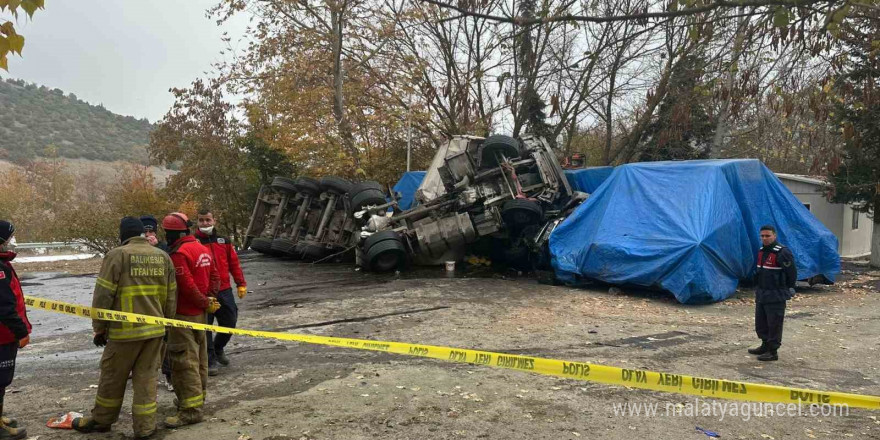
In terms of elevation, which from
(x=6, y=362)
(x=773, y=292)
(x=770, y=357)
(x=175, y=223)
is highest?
(x=175, y=223)

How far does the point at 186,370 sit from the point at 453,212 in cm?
853

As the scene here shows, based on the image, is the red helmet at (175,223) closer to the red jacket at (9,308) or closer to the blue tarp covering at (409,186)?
the red jacket at (9,308)

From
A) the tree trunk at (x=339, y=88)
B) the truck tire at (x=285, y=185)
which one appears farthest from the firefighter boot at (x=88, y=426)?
the tree trunk at (x=339, y=88)

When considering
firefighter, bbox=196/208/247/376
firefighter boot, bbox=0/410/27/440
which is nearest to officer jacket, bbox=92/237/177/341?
firefighter boot, bbox=0/410/27/440

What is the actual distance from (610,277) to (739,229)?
8.51ft

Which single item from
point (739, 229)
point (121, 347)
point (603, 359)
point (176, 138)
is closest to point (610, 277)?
point (739, 229)

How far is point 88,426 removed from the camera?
3896mm

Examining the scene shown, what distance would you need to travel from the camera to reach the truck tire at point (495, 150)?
12.8m

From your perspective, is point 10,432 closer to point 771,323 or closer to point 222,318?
point 222,318

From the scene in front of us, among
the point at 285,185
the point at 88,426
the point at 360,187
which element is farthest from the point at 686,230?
the point at 285,185

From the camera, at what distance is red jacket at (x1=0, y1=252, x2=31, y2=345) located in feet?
12.1

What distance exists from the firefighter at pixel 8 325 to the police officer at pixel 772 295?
6506 millimetres

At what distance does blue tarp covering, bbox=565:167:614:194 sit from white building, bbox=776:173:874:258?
30.9 feet

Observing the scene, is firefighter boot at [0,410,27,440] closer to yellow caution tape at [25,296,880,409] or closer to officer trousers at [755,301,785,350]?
yellow caution tape at [25,296,880,409]
